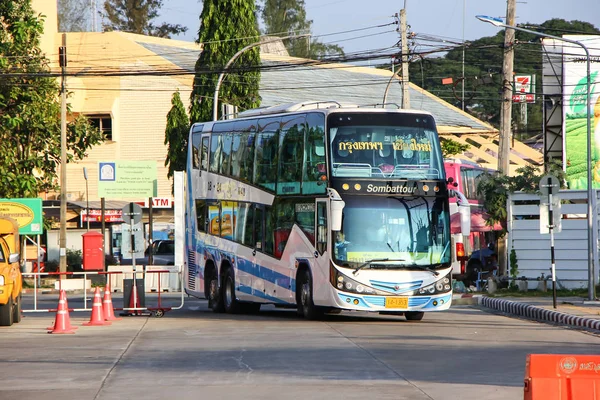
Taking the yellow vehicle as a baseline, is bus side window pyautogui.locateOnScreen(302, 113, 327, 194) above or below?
above

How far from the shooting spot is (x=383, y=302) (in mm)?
22234

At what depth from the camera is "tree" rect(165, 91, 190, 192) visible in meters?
51.1

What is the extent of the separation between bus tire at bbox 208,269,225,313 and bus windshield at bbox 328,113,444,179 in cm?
710

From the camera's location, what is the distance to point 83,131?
4512 cm

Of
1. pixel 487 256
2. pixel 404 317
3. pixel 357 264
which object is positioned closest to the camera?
pixel 357 264

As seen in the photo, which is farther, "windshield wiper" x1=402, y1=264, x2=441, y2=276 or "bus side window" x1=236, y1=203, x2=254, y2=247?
"bus side window" x1=236, y1=203, x2=254, y2=247

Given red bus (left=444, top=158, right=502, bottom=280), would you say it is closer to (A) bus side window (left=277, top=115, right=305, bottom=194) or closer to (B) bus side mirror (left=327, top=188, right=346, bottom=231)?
(A) bus side window (left=277, top=115, right=305, bottom=194)

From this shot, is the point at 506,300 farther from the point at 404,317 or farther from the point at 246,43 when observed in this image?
the point at 246,43

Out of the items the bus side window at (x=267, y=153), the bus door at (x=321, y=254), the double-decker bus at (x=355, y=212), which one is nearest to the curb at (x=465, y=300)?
the double-decker bus at (x=355, y=212)

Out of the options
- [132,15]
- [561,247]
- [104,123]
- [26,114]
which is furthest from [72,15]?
[561,247]

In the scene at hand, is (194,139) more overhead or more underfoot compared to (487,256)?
more overhead

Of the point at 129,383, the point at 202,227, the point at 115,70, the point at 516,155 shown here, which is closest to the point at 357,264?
the point at 202,227

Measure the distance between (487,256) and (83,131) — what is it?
16.9 metres

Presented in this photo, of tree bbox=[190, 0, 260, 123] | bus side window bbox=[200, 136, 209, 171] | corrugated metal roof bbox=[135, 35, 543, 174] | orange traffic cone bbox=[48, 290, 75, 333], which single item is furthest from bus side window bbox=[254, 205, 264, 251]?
corrugated metal roof bbox=[135, 35, 543, 174]
